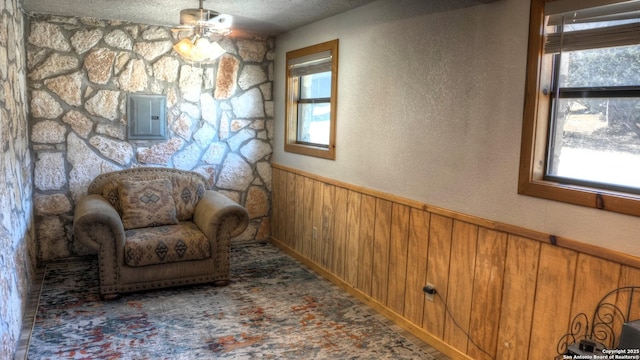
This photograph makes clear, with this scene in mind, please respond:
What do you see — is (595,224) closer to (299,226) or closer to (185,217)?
(299,226)

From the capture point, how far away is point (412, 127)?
10.0ft

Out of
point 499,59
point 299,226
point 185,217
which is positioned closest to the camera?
point 499,59

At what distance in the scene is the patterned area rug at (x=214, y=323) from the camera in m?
2.79

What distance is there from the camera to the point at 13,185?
120 inches

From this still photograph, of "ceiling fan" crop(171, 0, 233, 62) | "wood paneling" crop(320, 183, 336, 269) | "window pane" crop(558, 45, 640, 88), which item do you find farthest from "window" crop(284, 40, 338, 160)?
"window pane" crop(558, 45, 640, 88)

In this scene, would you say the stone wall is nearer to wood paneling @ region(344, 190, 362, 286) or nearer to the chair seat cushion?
the chair seat cushion

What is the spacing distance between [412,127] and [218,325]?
178cm

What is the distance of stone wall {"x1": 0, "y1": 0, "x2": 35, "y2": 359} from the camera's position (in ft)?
8.33

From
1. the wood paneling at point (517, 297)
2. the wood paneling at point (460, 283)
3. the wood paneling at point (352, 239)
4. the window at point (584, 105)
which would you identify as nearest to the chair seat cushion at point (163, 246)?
the wood paneling at point (352, 239)

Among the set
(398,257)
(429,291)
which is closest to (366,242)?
(398,257)

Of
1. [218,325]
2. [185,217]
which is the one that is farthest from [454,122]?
[185,217]

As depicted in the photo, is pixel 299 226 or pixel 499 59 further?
pixel 299 226

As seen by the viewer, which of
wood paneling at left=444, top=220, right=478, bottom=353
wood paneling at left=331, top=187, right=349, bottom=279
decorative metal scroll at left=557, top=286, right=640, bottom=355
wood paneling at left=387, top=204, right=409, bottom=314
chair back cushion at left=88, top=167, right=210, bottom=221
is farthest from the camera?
chair back cushion at left=88, top=167, right=210, bottom=221

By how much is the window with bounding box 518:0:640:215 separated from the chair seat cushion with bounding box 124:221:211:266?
7.81ft
